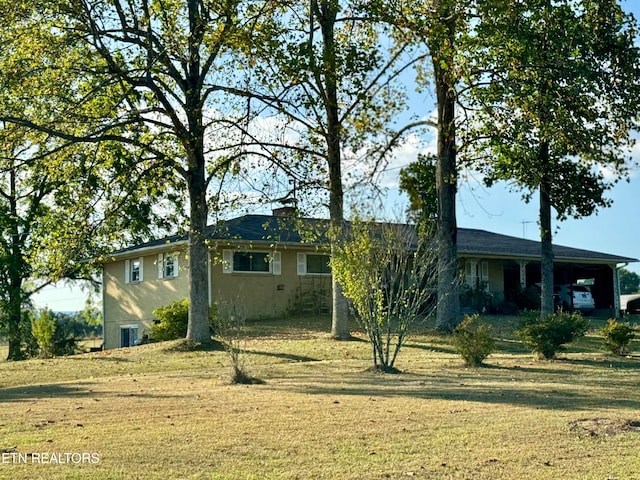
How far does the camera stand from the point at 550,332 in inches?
731

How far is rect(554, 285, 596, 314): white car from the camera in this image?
3934 cm

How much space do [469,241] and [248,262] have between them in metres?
12.5

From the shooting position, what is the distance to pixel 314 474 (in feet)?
25.6

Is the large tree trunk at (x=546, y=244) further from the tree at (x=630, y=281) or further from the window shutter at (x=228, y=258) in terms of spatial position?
the tree at (x=630, y=281)

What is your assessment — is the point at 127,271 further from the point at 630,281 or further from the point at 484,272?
the point at 630,281

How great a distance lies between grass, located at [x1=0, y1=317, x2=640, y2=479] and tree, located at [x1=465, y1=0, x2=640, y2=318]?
Answer: 18.6 ft

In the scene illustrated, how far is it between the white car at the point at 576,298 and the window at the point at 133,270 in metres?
19.9

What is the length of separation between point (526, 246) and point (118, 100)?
25507 millimetres

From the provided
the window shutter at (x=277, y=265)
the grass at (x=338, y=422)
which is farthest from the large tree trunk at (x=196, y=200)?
the window shutter at (x=277, y=265)

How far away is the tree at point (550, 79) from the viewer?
1931cm

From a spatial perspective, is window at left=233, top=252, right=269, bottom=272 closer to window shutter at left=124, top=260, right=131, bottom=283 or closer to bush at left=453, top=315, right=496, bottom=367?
window shutter at left=124, top=260, right=131, bottom=283

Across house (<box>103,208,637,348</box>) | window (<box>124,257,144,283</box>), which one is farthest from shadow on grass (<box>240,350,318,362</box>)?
window (<box>124,257,144,283</box>)

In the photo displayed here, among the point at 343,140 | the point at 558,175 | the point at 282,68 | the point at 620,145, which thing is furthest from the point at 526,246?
the point at 282,68

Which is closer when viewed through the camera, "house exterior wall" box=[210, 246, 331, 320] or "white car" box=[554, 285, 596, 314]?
"house exterior wall" box=[210, 246, 331, 320]
